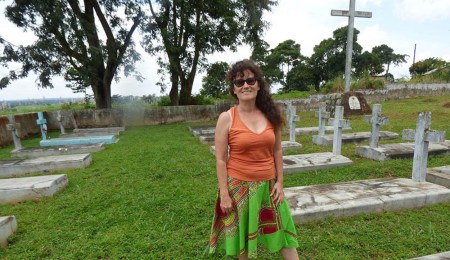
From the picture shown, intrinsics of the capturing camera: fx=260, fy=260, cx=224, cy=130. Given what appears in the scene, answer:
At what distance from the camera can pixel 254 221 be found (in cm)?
164

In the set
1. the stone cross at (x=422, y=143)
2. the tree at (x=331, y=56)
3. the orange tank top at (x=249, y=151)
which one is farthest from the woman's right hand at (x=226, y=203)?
the tree at (x=331, y=56)

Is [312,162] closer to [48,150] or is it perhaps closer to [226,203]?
[226,203]

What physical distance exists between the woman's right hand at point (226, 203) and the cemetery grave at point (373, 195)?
115 centimetres

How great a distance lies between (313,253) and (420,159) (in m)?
2.10

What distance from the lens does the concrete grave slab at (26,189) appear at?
134 inches

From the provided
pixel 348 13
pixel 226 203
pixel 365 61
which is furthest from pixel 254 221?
pixel 365 61

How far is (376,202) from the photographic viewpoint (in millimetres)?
2758

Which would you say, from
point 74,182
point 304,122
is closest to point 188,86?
point 304,122

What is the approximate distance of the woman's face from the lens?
1.64 meters

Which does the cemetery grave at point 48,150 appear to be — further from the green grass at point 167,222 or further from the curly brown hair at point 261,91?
the curly brown hair at point 261,91

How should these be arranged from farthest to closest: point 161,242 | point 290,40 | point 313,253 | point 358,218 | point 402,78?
point 290,40, point 402,78, point 358,218, point 161,242, point 313,253

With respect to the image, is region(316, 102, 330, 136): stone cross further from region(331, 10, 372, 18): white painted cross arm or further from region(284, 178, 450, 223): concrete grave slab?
region(331, 10, 372, 18): white painted cross arm

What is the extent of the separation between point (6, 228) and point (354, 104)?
10284mm

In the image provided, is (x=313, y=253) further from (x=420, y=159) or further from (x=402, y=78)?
(x=402, y=78)
